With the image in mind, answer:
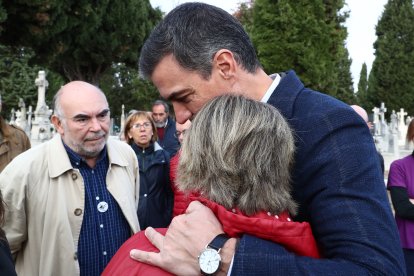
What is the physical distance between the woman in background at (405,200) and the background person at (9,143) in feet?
12.3

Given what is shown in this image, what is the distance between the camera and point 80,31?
23.4 meters

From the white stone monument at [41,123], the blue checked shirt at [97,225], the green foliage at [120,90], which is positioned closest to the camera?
the blue checked shirt at [97,225]

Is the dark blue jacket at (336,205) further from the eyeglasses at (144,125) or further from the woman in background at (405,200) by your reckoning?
the eyeglasses at (144,125)

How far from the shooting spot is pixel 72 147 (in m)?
3.18

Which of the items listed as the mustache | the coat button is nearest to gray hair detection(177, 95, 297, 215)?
the coat button

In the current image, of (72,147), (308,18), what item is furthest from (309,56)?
(72,147)

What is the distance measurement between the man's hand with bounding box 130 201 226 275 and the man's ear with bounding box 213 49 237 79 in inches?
18.5

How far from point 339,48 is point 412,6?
19237mm

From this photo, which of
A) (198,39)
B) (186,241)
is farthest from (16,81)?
(186,241)

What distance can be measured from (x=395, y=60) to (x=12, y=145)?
4740 cm

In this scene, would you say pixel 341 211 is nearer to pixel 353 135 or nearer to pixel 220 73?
pixel 353 135

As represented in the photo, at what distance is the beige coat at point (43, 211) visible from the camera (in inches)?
109

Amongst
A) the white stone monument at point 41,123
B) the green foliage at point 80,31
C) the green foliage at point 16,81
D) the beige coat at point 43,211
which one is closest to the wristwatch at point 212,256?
the beige coat at point 43,211

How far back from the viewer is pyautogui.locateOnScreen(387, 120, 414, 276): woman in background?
159 inches
